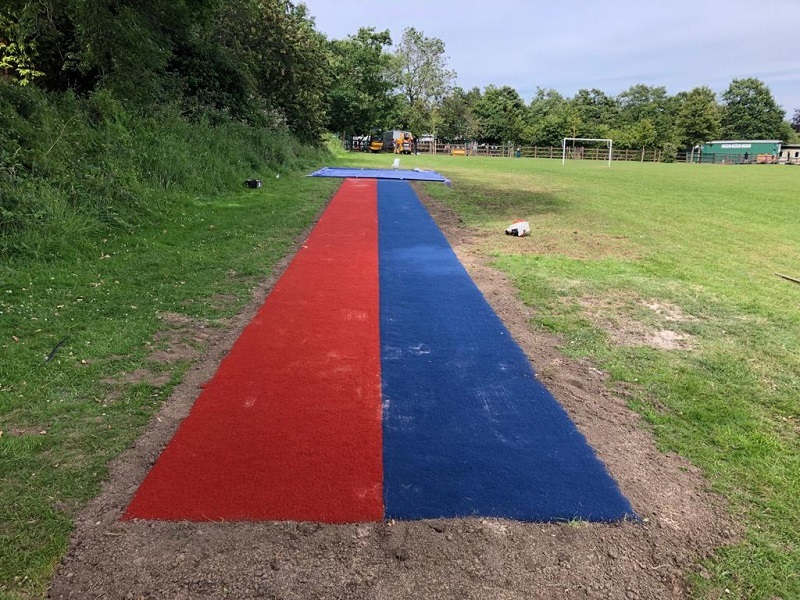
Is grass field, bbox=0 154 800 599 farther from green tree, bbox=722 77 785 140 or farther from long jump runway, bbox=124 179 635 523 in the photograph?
→ green tree, bbox=722 77 785 140

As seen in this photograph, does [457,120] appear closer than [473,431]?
No

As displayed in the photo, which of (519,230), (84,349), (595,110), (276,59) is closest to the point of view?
(84,349)

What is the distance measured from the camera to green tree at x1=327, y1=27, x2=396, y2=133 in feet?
166

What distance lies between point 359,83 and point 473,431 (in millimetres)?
52830

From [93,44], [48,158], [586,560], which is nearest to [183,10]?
[93,44]

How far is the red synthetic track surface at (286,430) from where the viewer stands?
2.86 m

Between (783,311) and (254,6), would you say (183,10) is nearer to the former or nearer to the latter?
(254,6)

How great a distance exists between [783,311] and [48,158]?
11.0 meters

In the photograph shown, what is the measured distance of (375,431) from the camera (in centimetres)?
359

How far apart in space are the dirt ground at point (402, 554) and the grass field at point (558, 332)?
0.15m

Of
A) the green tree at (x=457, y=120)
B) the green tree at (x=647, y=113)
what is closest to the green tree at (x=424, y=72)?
the green tree at (x=457, y=120)

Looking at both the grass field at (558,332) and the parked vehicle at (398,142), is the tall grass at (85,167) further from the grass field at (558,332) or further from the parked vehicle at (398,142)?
the parked vehicle at (398,142)

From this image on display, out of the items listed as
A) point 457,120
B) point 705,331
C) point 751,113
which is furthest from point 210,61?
point 751,113

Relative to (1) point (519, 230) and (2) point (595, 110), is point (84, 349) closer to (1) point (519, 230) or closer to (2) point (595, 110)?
(1) point (519, 230)
